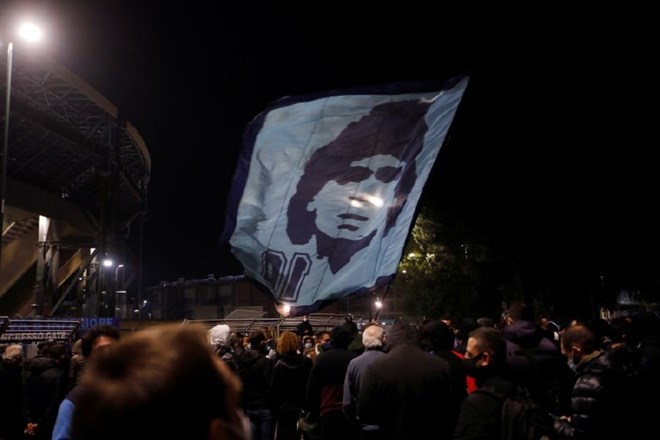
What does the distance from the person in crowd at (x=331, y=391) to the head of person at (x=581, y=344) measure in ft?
8.58

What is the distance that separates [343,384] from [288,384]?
1.25 m

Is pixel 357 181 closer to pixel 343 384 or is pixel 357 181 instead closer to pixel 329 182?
pixel 329 182

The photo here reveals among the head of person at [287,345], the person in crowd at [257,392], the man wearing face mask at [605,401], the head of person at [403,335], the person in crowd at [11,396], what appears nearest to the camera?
the man wearing face mask at [605,401]

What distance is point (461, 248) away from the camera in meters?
21.8

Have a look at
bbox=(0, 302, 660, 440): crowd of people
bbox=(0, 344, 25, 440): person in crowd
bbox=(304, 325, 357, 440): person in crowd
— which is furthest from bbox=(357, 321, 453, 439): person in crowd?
bbox=(0, 344, 25, 440): person in crowd

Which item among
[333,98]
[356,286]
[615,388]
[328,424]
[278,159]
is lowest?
[328,424]

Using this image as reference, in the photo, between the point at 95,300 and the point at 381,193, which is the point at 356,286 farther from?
the point at 95,300

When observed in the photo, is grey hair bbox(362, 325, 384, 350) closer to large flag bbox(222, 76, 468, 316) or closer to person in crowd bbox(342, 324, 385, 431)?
person in crowd bbox(342, 324, 385, 431)

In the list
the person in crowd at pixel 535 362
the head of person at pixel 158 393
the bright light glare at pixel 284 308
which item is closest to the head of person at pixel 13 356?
the bright light glare at pixel 284 308

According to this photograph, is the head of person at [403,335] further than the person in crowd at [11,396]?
No

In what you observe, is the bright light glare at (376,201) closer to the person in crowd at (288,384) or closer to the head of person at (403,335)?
the head of person at (403,335)

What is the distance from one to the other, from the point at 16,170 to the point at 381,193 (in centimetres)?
2643

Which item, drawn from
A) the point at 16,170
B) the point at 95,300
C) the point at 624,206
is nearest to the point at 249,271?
the point at 624,206

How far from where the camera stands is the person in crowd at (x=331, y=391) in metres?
6.83
